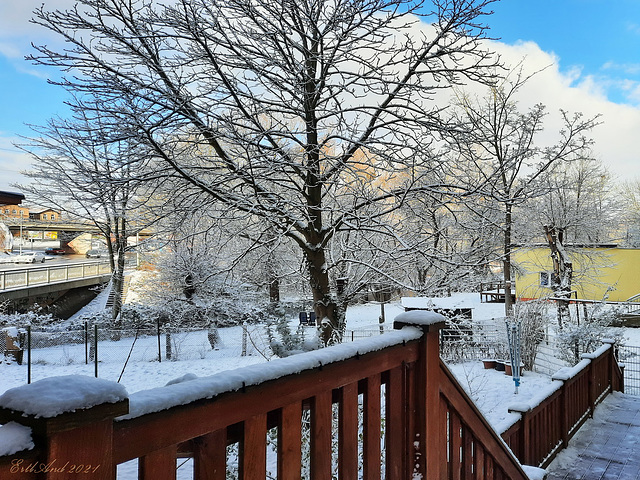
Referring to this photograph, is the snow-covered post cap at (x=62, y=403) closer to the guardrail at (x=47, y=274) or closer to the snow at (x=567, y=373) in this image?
the snow at (x=567, y=373)

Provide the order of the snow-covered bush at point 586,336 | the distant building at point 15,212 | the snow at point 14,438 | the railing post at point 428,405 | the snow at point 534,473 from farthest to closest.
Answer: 1. the distant building at point 15,212
2. the snow-covered bush at point 586,336
3. the snow at point 534,473
4. the railing post at point 428,405
5. the snow at point 14,438

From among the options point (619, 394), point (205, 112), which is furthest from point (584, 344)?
point (205, 112)

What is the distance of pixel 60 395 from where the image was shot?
707 mm

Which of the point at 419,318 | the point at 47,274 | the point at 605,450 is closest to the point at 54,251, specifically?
the point at 47,274

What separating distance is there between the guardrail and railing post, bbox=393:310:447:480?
1720cm

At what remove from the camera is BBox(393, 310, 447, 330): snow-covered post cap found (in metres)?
1.76

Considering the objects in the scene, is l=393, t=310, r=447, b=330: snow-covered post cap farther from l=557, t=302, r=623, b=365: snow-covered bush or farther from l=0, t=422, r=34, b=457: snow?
l=557, t=302, r=623, b=365: snow-covered bush

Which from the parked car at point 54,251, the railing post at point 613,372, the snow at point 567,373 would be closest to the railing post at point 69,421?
the snow at point 567,373

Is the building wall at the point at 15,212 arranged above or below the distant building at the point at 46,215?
above

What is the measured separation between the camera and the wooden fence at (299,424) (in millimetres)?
735

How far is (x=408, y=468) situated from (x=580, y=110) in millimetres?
15556

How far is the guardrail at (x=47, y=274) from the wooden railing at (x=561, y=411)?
16469 millimetres

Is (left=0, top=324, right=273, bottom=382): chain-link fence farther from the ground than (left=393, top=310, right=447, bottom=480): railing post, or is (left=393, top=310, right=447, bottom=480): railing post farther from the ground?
(left=393, top=310, right=447, bottom=480): railing post

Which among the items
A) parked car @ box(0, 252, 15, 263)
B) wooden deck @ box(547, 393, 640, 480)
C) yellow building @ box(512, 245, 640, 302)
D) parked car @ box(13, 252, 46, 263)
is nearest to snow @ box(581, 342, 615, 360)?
wooden deck @ box(547, 393, 640, 480)
